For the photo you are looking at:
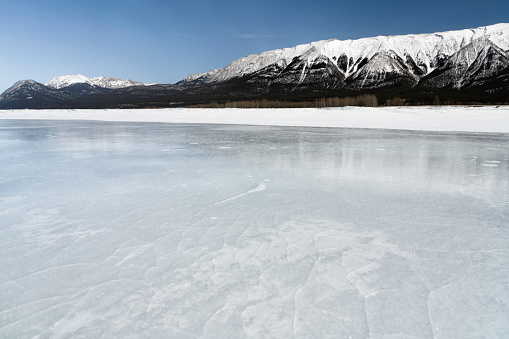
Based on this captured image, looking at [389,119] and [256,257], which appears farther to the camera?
[389,119]

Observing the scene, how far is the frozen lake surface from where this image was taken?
197 cm

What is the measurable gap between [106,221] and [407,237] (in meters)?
2.96

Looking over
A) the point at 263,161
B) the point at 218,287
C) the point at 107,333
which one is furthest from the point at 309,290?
the point at 263,161

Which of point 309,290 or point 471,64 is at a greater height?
point 471,64

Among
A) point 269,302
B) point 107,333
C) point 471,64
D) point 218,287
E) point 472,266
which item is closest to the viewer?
point 107,333

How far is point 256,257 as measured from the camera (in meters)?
2.74

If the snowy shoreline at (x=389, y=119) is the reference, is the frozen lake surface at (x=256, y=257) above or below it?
below

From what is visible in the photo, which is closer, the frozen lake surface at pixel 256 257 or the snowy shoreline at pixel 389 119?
the frozen lake surface at pixel 256 257

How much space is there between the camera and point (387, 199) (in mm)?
4441

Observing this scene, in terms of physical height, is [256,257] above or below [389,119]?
below

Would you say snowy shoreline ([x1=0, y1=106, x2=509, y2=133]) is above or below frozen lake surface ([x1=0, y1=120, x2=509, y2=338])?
above

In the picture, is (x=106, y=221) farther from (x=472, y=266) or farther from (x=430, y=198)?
(x=430, y=198)

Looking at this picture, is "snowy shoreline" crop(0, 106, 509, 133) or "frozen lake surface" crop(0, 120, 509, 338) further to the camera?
"snowy shoreline" crop(0, 106, 509, 133)

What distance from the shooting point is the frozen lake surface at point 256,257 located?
Answer: 1.97 meters
